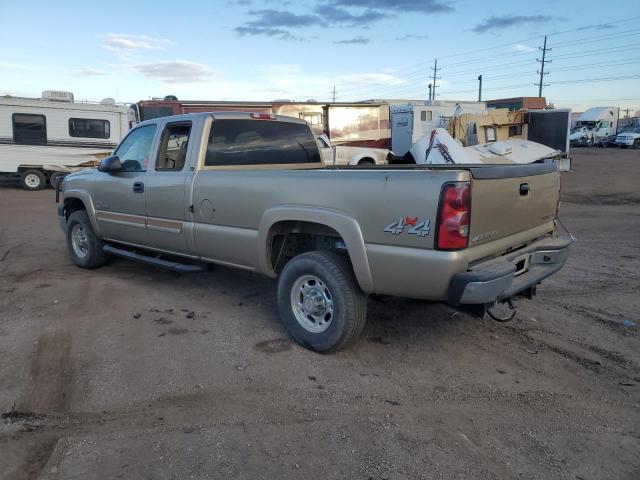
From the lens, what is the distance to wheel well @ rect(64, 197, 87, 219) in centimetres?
729

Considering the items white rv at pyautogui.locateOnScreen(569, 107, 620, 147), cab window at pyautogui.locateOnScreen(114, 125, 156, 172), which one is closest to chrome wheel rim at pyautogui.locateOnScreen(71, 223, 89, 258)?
cab window at pyautogui.locateOnScreen(114, 125, 156, 172)

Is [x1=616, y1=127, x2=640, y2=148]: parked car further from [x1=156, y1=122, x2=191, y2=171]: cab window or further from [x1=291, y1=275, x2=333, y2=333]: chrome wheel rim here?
[x1=291, y1=275, x2=333, y2=333]: chrome wheel rim

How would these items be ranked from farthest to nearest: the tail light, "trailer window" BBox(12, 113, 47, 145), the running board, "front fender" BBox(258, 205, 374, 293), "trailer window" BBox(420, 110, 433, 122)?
"trailer window" BBox(420, 110, 433, 122) < "trailer window" BBox(12, 113, 47, 145) < the running board < "front fender" BBox(258, 205, 374, 293) < the tail light

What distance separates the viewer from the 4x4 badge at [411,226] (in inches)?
140

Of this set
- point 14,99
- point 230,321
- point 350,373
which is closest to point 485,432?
point 350,373

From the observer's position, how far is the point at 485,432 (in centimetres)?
322

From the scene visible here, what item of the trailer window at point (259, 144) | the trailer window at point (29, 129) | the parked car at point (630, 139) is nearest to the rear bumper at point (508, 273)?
the trailer window at point (259, 144)

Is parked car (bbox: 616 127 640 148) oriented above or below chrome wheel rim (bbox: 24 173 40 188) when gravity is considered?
above

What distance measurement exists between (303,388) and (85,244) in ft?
15.2

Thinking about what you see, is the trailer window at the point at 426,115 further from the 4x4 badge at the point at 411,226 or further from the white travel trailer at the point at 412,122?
the 4x4 badge at the point at 411,226

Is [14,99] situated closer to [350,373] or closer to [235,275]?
[235,275]

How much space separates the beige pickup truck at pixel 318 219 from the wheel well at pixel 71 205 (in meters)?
0.67

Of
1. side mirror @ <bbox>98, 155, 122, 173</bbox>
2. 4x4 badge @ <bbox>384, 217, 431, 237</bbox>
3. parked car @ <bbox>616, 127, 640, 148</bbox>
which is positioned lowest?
4x4 badge @ <bbox>384, 217, 431, 237</bbox>

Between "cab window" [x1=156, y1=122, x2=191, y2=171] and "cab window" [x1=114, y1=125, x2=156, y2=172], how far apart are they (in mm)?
212
